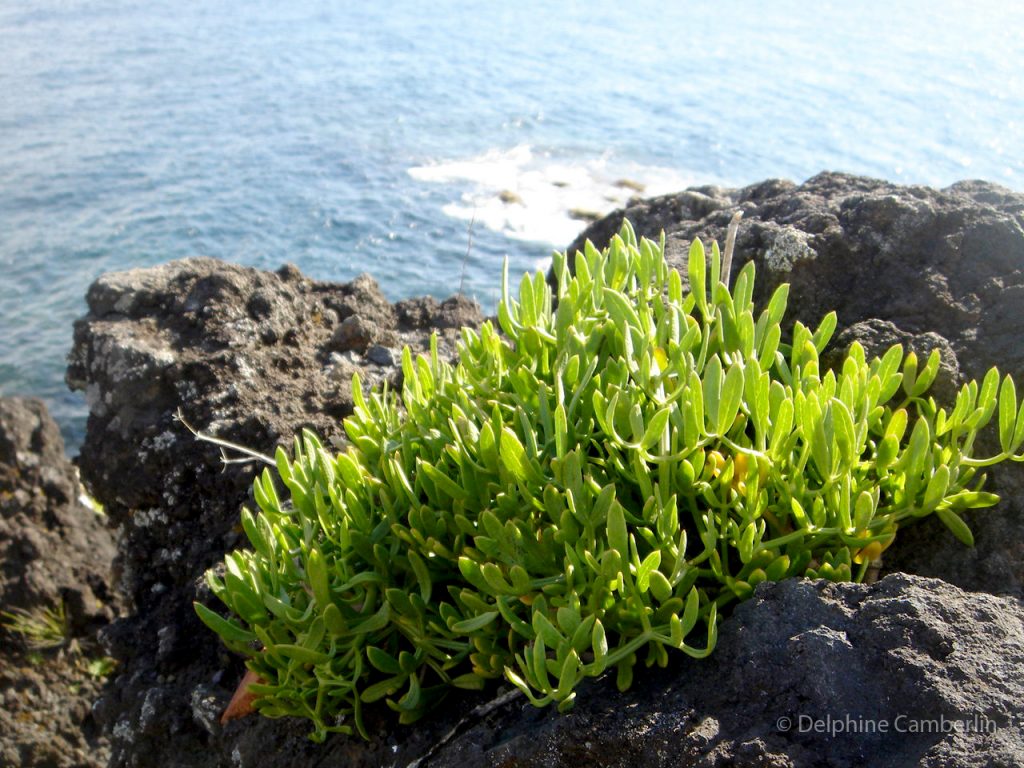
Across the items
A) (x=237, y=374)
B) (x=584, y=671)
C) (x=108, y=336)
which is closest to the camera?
(x=584, y=671)

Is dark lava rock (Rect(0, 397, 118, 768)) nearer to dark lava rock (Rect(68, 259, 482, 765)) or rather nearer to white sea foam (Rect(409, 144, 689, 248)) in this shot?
dark lava rock (Rect(68, 259, 482, 765))

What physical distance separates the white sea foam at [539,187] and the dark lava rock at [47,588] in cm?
571

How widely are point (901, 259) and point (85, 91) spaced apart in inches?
544

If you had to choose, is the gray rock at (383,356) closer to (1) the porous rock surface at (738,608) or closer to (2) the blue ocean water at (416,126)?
(1) the porous rock surface at (738,608)

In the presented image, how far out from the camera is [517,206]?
1148cm

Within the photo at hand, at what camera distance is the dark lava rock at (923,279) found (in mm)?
2758

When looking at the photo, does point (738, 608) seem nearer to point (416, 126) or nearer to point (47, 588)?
point (47, 588)

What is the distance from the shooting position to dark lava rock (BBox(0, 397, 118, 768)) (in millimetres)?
5047

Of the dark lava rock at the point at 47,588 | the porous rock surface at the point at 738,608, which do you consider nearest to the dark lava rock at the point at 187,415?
the porous rock surface at the point at 738,608

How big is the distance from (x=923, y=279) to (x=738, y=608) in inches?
64.7

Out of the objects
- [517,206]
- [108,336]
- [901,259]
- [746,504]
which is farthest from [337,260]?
[746,504]

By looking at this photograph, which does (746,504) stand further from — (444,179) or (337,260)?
(444,179)

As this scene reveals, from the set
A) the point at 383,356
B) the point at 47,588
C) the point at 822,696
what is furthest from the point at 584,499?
the point at 47,588

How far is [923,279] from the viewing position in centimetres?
341
